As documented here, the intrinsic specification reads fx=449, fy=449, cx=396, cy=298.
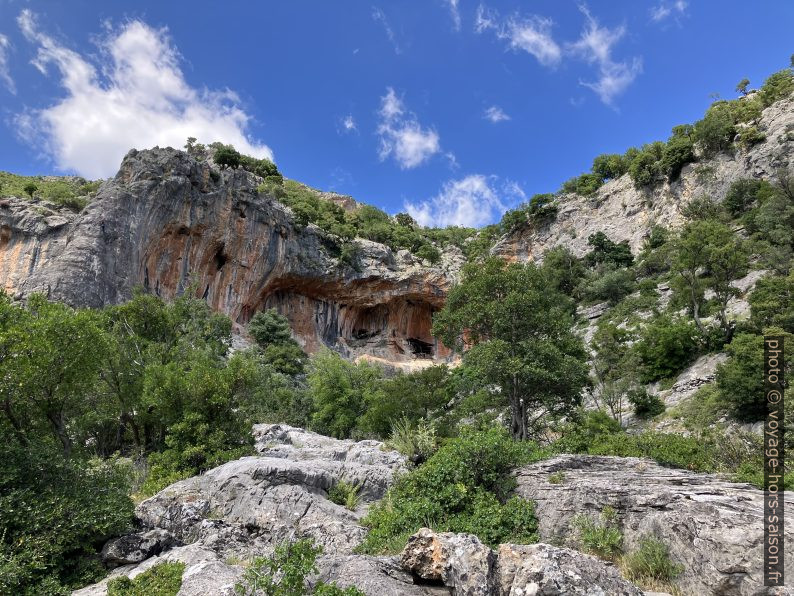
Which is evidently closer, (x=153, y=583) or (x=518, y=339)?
(x=153, y=583)

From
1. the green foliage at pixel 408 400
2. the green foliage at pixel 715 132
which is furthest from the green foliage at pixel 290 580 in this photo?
the green foliage at pixel 715 132

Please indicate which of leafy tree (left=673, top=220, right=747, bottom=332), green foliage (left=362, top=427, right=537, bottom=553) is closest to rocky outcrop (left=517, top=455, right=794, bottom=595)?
green foliage (left=362, top=427, right=537, bottom=553)

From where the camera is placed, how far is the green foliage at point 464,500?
6.37m

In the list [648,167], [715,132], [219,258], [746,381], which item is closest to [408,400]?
[746,381]

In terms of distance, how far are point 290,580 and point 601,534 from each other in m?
3.98

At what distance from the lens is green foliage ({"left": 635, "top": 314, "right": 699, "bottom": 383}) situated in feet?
73.0

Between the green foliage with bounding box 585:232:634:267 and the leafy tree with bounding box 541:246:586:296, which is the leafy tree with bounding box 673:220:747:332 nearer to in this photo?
the leafy tree with bounding box 541:246:586:296

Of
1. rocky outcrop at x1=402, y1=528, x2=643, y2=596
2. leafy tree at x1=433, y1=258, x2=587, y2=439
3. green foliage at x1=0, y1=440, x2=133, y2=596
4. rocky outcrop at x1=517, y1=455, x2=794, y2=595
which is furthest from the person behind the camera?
leafy tree at x1=433, y1=258, x2=587, y2=439

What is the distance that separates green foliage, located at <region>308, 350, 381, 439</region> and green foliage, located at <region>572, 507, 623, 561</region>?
15.8 m

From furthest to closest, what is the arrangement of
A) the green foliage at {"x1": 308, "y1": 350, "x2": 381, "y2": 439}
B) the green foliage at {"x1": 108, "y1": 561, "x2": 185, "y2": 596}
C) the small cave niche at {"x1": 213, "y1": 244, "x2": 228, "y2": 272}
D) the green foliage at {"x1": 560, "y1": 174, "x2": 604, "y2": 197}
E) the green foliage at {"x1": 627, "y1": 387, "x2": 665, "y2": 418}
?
1. the green foliage at {"x1": 560, "y1": 174, "x2": 604, "y2": 197}
2. the small cave niche at {"x1": 213, "y1": 244, "x2": 228, "y2": 272}
3. the green foliage at {"x1": 308, "y1": 350, "x2": 381, "y2": 439}
4. the green foliage at {"x1": 627, "y1": 387, "x2": 665, "y2": 418}
5. the green foliage at {"x1": 108, "y1": 561, "x2": 185, "y2": 596}

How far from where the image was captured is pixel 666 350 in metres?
22.7

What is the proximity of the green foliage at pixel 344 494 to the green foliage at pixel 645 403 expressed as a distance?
1502 cm

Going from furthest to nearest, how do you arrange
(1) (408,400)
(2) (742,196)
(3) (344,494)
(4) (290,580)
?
1. (2) (742,196)
2. (1) (408,400)
3. (3) (344,494)
4. (4) (290,580)

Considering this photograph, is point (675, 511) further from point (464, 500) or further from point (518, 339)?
point (518, 339)
